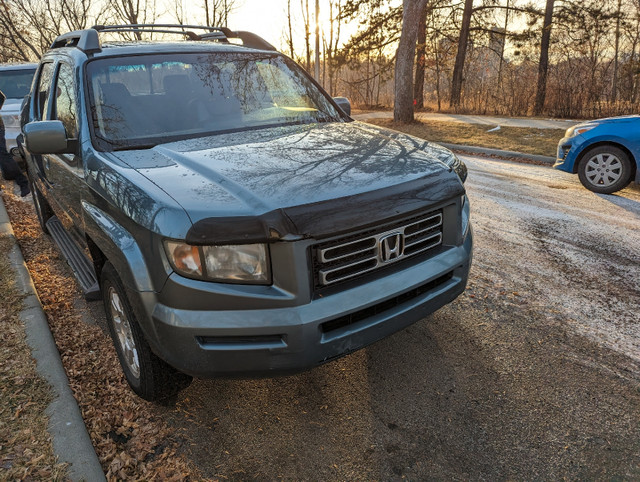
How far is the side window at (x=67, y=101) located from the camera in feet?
10.3

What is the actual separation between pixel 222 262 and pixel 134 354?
101cm

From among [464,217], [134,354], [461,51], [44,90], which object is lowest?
[134,354]

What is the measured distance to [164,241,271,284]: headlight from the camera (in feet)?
6.58

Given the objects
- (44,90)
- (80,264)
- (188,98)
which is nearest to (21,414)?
(80,264)

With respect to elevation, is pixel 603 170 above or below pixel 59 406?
above

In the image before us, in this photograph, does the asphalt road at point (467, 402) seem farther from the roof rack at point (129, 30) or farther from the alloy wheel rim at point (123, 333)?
the roof rack at point (129, 30)

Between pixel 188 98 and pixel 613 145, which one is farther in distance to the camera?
pixel 613 145

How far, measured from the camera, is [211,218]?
77.1 inches

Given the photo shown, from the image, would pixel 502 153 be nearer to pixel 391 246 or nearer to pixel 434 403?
pixel 434 403

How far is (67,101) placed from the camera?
10.9 ft

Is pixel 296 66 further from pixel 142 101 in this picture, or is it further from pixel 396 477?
pixel 396 477

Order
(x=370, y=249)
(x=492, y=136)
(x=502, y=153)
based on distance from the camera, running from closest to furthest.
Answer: (x=370, y=249), (x=502, y=153), (x=492, y=136)

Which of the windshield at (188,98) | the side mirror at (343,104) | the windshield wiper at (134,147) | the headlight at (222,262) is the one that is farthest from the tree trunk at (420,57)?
the headlight at (222,262)

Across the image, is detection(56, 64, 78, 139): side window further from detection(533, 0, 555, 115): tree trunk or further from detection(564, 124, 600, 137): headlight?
detection(533, 0, 555, 115): tree trunk
